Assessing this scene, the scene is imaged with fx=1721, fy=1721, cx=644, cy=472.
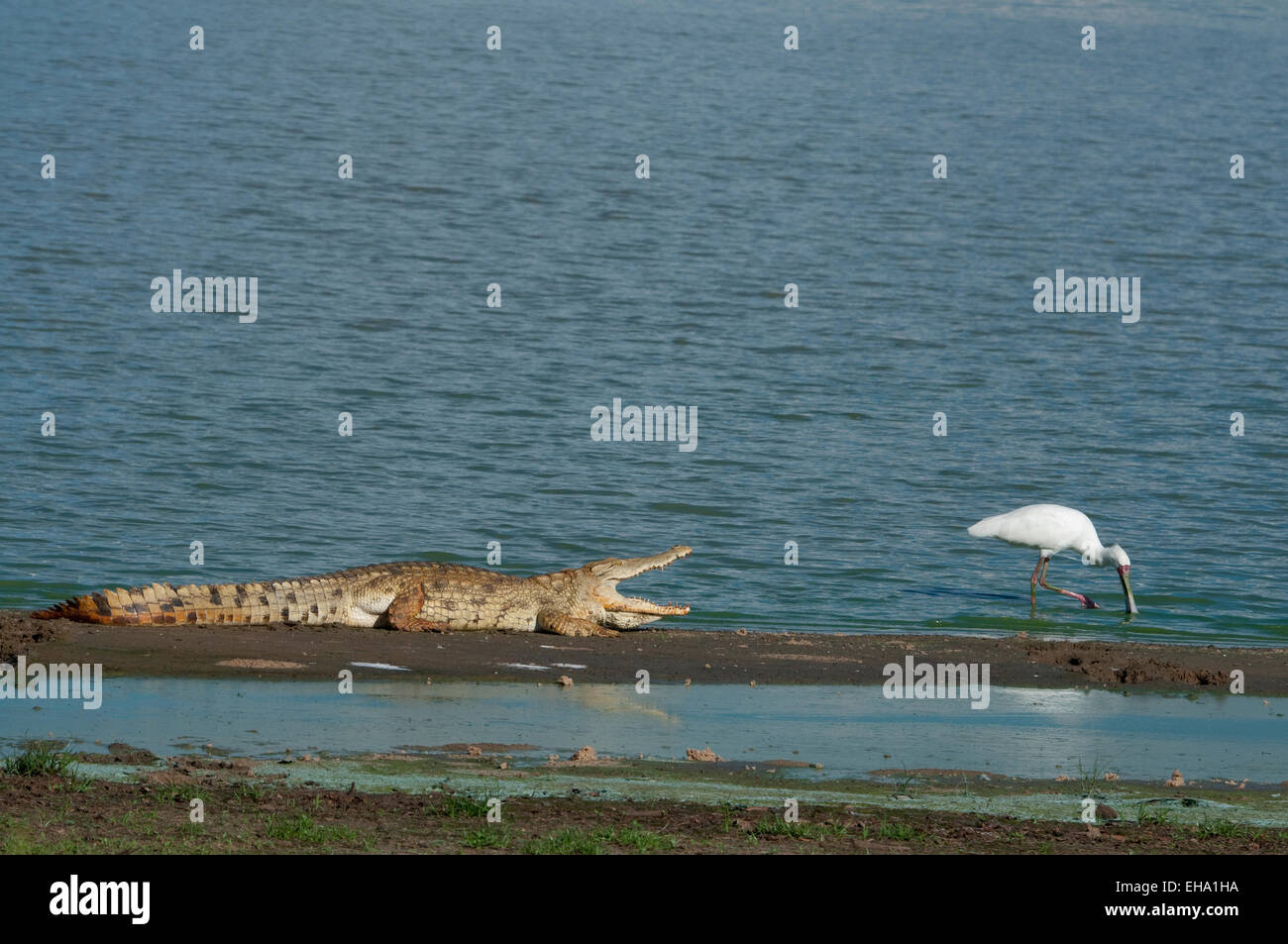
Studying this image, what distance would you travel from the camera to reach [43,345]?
29625 millimetres

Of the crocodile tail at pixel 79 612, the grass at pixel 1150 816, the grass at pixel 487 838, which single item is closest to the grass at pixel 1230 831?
the grass at pixel 1150 816

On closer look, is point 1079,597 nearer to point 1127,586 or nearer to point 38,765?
point 1127,586

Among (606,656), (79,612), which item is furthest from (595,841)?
(79,612)

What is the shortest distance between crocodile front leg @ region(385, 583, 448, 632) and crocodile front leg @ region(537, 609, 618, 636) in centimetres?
89

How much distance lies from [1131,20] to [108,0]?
A: 3725 cm

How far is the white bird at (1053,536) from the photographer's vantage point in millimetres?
18406

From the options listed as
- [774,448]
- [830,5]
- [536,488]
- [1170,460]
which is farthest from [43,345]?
[830,5]

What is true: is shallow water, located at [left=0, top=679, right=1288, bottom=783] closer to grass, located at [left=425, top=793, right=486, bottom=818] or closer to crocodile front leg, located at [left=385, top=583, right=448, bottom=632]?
grass, located at [left=425, top=793, right=486, bottom=818]

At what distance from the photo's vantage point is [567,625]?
1464 centimetres

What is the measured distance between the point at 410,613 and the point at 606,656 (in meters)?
1.78

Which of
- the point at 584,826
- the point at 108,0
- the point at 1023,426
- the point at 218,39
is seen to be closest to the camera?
the point at 584,826

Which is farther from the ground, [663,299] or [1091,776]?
[663,299]

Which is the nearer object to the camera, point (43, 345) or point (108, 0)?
point (43, 345)
